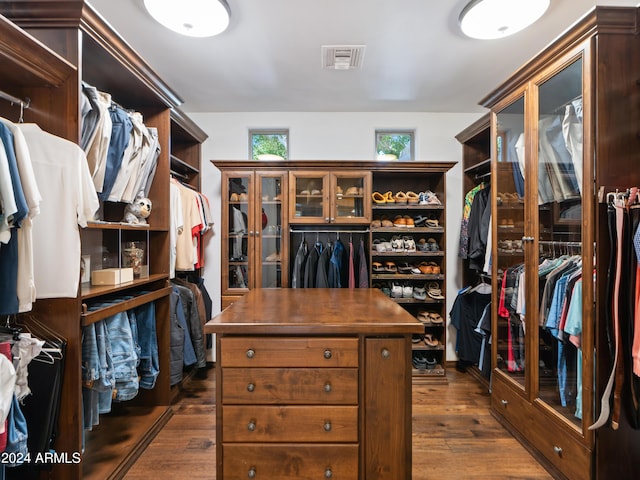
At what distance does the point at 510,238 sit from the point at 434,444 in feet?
4.70

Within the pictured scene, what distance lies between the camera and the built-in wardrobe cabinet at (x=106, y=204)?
135cm

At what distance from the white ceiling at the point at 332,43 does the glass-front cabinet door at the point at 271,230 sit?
2.62 ft

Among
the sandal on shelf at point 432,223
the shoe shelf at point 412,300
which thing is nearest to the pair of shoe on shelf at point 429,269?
the shoe shelf at point 412,300

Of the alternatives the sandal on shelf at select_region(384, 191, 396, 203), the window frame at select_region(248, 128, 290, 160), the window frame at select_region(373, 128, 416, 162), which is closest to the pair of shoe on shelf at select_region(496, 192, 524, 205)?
the sandal on shelf at select_region(384, 191, 396, 203)

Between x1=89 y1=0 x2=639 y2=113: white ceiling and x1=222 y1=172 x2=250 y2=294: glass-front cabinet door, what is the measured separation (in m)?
0.81

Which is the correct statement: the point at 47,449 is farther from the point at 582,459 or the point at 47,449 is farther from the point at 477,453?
the point at 582,459

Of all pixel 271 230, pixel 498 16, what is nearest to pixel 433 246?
pixel 271 230

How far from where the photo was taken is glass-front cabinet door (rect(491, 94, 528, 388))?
1958 mm

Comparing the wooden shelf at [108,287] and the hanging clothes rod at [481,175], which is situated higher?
the hanging clothes rod at [481,175]

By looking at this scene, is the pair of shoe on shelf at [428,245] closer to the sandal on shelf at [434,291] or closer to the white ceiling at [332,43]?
the sandal on shelf at [434,291]

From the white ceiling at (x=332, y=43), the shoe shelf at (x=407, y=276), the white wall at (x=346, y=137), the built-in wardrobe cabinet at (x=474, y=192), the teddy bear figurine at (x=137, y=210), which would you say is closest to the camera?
the white ceiling at (x=332, y=43)

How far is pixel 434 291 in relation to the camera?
2.89m

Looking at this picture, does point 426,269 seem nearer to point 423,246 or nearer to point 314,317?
point 423,246

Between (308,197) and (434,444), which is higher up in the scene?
(308,197)
